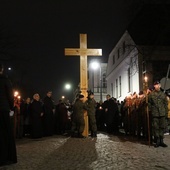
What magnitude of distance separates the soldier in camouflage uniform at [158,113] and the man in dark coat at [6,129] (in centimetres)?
492

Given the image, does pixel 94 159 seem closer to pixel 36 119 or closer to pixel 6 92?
pixel 6 92

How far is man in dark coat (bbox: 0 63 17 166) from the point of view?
768 centimetres

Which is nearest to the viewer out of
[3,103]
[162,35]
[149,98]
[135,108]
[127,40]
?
[3,103]

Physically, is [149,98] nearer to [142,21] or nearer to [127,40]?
[142,21]

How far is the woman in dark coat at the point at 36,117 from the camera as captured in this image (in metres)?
15.4

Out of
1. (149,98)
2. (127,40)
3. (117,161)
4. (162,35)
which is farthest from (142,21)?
(117,161)

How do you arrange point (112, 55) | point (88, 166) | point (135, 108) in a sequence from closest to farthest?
point (88, 166) < point (135, 108) < point (112, 55)

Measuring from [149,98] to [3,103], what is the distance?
528 centimetres

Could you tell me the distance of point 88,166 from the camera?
7316mm

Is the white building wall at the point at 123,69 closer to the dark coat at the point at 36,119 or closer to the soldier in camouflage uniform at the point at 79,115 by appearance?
the soldier in camouflage uniform at the point at 79,115

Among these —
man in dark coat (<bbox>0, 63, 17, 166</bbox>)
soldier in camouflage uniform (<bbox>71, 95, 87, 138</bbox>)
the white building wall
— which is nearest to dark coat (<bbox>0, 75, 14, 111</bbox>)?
man in dark coat (<bbox>0, 63, 17, 166</bbox>)

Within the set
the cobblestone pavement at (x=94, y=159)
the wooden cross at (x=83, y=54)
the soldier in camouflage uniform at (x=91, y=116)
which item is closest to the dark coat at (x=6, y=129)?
the cobblestone pavement at (x=94, y=159)

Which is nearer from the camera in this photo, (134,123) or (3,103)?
(3,103)

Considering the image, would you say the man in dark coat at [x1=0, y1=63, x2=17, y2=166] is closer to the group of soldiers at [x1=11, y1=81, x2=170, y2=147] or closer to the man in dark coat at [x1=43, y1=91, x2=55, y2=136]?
the group of soldiers at [x1=11, y1=81, x2=170, y2=147]
